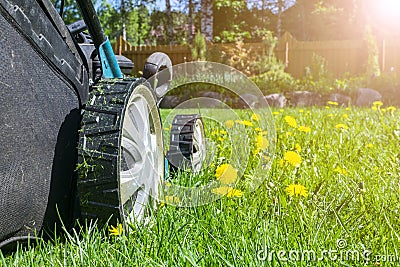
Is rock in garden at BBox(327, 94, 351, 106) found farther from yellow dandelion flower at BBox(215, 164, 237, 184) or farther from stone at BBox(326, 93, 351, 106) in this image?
yellow dandelion flower at BBox(215, 164, 237, 184)

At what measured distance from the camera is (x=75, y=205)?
5.17 ft

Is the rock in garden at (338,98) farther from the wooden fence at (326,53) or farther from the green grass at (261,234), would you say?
Result: the green grass at (261,234)

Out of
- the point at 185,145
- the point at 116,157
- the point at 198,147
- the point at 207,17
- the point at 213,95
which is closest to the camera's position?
the point at 116,157

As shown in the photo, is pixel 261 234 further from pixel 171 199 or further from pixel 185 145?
pixel 185 145

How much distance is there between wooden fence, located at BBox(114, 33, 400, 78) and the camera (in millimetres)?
15109

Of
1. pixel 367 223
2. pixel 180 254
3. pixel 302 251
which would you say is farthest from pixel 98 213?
pixel 367 223

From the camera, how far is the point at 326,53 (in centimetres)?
1605

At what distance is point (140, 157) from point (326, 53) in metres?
15.2

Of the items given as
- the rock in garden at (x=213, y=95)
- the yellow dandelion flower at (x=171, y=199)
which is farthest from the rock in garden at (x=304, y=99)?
the yellow dandelion flower at (x=171, y=199)

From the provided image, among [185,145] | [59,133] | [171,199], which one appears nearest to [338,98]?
[185,145]

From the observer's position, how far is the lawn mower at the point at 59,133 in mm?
1268

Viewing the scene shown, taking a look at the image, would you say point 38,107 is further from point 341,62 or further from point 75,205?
point 341,62

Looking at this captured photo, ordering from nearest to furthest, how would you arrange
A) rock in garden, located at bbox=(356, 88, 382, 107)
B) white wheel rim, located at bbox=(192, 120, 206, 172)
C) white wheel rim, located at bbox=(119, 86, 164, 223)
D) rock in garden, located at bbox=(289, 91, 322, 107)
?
white wheel rim, located at bbox=(119, 86, 164, 223)
white wheel rim, located at bbox=(192, 120, 206, 172)
rock in garden, located at bbox=(356, 88, 382, 107)
rock in garden, located at bbox=(289, 91, 322, 107)

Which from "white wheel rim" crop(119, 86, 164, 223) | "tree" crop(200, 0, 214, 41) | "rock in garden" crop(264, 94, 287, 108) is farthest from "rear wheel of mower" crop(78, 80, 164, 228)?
"tree" crop(200, 0, 214, 41)
